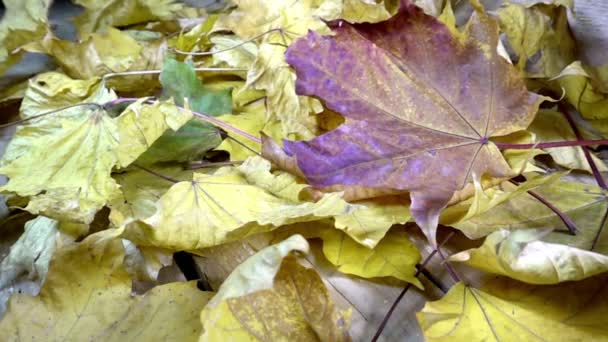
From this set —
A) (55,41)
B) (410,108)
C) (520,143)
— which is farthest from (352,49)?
(55,41)

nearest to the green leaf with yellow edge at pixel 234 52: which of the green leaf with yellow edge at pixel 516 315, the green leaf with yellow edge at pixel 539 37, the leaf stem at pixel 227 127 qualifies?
the leaf stem at pixel 227 127

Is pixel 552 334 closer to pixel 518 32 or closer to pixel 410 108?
pixel 410 108

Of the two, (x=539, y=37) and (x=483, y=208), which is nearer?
(x=483, y=208)

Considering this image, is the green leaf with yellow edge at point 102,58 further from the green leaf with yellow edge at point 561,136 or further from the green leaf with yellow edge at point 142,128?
the green leaf with yellow edge at point 561,136

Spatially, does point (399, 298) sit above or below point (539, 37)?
below

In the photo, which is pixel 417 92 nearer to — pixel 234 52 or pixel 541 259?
pixel 541 259

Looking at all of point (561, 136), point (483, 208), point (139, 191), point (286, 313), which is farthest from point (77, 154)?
point (561, 136)

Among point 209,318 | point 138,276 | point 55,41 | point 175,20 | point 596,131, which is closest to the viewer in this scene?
point 209,318
